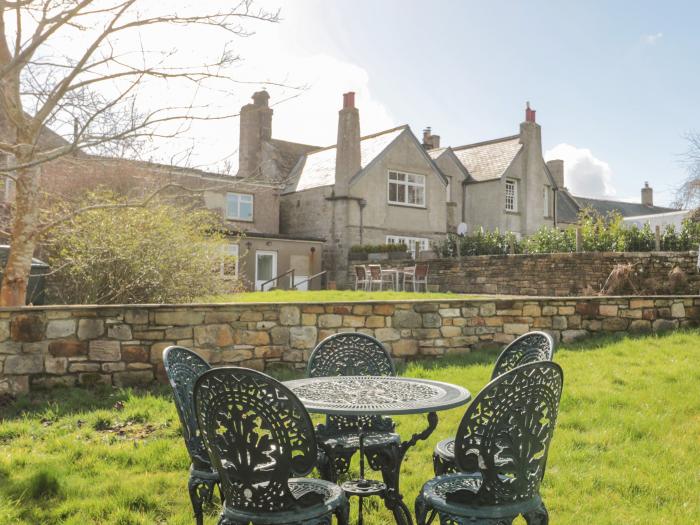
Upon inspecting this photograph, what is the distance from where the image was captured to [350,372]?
14.6ft

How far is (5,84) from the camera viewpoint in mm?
7074

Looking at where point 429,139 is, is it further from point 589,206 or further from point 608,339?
point 608,339

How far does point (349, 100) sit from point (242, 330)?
19.6 meters

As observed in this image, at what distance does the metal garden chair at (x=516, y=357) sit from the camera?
3639 millimetres

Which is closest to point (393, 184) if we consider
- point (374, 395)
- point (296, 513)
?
point (374, 395)

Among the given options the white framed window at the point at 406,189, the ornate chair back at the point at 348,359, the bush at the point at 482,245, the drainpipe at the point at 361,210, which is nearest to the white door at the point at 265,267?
the drainpipe at the point at 361,210

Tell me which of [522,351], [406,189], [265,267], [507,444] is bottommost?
[507,444]

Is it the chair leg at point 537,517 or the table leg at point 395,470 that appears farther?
the table leg at point 395,470

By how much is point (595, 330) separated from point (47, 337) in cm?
778

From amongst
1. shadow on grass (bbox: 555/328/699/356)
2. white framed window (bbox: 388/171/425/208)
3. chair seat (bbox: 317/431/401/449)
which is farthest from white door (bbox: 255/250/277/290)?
chair seat (bbox: 317/431/401/449)

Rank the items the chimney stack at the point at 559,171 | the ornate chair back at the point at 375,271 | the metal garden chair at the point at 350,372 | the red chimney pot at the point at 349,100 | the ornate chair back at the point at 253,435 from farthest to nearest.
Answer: the chimney stack at the point at 559,171 < the red chimney pot at the point at 349,100 < the ornate chair back at the point at 375,271 < the metal garden chair at the point at 350,372 < the ornate chair back at the point at 253,435

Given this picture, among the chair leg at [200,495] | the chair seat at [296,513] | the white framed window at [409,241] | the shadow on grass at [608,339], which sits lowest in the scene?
the chair leg at [200,495]

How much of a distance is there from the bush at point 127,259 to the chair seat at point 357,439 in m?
6.22

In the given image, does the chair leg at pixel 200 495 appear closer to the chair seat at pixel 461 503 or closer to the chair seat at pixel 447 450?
the chair seat at pixel 461 503
